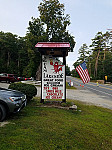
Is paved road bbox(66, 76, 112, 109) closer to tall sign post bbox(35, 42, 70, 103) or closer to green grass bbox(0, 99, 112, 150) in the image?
tall sign post bbox(35, 42, 70, 103)

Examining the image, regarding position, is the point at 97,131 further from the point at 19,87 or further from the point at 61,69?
the point at 19,87

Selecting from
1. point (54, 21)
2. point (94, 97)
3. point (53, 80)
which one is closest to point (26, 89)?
point (53, 80)

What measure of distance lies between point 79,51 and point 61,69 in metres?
73.1

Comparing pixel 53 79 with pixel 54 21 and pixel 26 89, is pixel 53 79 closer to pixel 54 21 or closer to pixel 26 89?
pixel 26 89

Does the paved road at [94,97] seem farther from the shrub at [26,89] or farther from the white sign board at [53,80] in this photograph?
the shrub at [26,89]

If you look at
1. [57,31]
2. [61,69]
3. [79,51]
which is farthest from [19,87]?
[79,51]

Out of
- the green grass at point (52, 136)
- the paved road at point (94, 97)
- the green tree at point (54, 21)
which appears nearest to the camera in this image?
the green grass at point (52, 136)

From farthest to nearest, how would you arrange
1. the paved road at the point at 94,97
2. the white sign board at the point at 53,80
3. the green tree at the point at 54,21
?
the green tree at the point at 54,21 < the paved road at the point at 94,97 < the white sign board at the point at 53,80

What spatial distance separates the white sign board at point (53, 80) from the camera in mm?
6703

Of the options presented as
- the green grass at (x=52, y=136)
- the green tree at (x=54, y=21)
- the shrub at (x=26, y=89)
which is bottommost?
the green grass at (x=52, y=136)

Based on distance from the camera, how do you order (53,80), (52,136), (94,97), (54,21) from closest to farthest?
(52,136), (53,80), (94,97), (54,21)

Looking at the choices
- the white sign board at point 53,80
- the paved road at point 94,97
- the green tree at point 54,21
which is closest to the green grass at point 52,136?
the white sign board at point 53,80

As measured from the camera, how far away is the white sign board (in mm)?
6703

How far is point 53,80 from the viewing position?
A: 6.73 m
